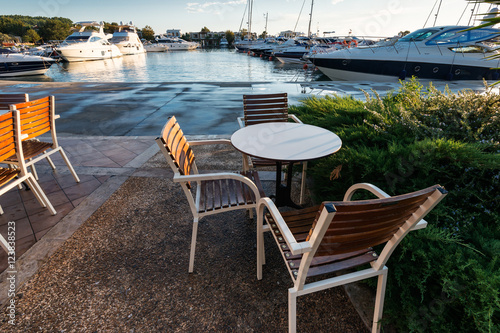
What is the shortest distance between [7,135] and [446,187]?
383 centimetres

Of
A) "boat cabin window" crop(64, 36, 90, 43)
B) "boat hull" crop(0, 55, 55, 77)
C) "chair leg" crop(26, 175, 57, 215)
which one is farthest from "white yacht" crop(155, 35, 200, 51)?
"chair leg" crop(26, 175, 57, 215)

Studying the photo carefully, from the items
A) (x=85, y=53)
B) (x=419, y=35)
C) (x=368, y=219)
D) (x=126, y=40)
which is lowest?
(x=368, y=219)

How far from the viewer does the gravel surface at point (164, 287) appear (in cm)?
165

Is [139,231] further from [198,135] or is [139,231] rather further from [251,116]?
[198,135]

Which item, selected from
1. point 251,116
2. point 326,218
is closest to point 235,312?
point 326,218

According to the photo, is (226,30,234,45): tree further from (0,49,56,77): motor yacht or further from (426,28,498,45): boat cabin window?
(426,28,498,45): boat cabin window

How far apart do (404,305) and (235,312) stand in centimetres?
107

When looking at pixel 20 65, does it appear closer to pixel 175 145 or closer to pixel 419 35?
pixel 175 145

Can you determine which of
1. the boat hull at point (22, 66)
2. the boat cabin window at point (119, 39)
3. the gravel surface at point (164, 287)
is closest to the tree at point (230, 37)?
the boat cabin window at point (119, 39)

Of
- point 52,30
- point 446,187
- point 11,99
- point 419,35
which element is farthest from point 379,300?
point 52,30

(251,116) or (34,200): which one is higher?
(251,116)

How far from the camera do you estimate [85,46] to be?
114ft

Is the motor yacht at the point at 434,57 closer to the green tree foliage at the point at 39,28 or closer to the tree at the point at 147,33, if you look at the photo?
the green tree foliage at the point at 39,28

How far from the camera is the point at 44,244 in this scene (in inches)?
90.1
